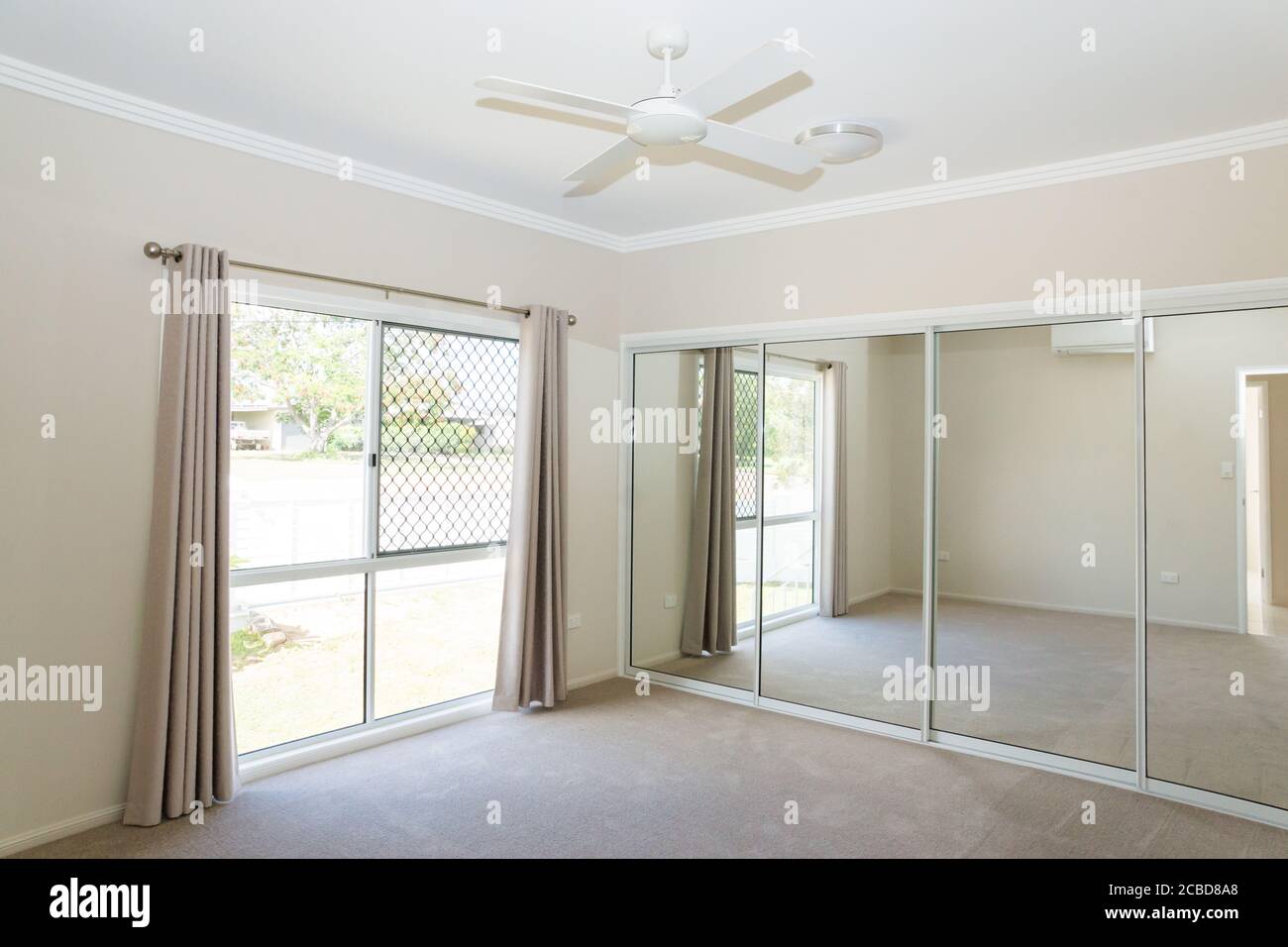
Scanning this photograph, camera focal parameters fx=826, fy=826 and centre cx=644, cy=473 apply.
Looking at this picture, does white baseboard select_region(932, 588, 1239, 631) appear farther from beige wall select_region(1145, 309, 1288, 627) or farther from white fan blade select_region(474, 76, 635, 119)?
white fan blade select_region(474, 76, 635, 119)

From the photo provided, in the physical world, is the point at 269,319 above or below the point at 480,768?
above

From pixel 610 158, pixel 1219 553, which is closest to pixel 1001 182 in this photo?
pixel 1219 553

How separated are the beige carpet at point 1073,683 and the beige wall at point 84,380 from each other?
3.24m

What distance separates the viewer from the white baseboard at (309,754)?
300 cm

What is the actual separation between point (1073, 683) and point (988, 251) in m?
2.07

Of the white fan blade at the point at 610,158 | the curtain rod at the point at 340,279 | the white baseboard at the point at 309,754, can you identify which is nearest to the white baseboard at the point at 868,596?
the white baseboard at the point at 309,754

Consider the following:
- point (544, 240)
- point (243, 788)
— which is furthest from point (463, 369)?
point (243, 788)

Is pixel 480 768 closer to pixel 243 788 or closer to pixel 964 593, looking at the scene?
pixel 243 788

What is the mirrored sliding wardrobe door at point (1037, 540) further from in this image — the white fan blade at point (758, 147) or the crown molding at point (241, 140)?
the crown molding at point (241, 140)

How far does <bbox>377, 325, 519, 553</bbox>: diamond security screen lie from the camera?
414 cm

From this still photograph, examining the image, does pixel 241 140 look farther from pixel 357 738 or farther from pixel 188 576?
pixel 357 738

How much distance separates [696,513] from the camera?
5059 mm

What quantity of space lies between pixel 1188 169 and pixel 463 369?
3498 millimetres
